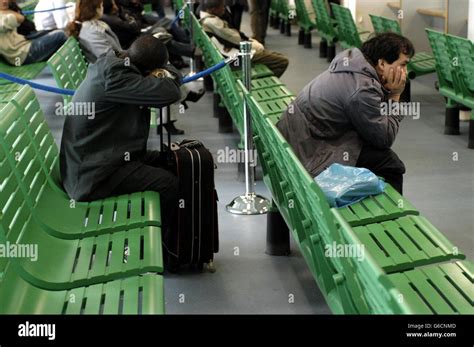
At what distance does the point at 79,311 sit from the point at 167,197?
1.40m

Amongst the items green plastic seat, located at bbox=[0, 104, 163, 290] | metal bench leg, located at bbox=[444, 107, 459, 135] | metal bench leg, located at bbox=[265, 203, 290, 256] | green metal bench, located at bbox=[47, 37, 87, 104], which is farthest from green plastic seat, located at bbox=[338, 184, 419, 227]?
metal bench leg, located at bbox=[444, 107, 459, 135]

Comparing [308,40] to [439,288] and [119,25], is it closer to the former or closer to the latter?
[119,25]

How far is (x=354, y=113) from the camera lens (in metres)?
4.62

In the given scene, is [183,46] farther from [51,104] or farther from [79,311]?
[79,311]

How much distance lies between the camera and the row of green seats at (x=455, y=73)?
7094 mm

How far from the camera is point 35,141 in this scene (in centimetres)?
440

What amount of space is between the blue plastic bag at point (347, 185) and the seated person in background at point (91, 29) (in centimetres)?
388

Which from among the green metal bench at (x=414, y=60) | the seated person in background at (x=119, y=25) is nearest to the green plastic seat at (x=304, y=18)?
the green metal bench at (x=414, y=60)

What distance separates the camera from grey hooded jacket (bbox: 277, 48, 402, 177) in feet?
A: 15.1

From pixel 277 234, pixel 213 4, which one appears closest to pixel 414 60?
pixel 213 4

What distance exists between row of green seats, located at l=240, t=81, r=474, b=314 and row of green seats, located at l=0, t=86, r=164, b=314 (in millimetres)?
638

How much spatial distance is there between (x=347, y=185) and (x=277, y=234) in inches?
29.0

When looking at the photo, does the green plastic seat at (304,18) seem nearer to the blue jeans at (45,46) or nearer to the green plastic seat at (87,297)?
the blue jeans at (45,46)

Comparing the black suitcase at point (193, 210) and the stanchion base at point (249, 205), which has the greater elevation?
the black suitcase at point (193, 210)
